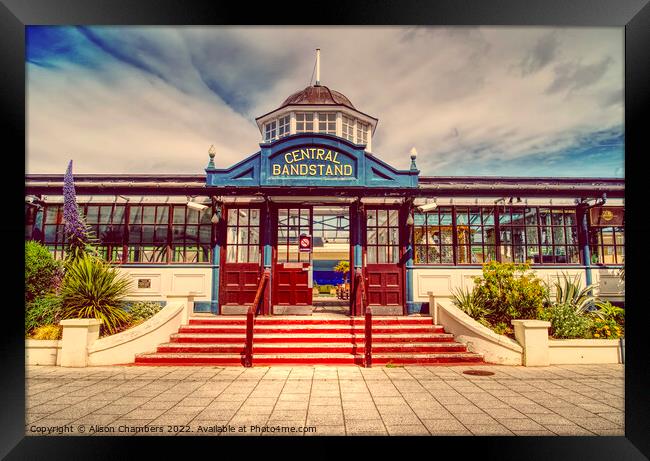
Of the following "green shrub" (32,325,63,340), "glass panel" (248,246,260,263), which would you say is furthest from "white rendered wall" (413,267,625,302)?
"green shrub" (32,325,63,340)

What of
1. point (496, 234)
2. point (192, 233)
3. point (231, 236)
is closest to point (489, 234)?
point (496, 234)

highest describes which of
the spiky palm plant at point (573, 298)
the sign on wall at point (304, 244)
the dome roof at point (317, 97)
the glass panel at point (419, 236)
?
the dome roof at point (317, 97)

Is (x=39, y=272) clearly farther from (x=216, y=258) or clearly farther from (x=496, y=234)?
(x=496, y=234)

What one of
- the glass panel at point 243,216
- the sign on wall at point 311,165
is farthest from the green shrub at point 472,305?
the glass panel at point 243,216

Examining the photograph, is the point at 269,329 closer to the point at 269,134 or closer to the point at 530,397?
the point at 530,397

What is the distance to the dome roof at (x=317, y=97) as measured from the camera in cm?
1655

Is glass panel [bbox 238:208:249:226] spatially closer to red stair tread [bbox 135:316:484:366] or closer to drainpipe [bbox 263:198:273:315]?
drainpipe [bbox 263:198:273:315]

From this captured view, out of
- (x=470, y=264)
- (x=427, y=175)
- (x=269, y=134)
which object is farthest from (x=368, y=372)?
(x=269, y=134)

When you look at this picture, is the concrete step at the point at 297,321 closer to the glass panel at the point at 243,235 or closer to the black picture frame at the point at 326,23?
the glass panel at the point at 243,235

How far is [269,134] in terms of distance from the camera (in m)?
17.4

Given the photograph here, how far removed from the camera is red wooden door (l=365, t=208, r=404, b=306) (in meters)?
10.9

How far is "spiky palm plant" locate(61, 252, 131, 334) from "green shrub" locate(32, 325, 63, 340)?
314 millimetres

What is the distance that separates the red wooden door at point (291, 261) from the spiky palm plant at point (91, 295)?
3883 mm

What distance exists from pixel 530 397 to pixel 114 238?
36.1 feet
